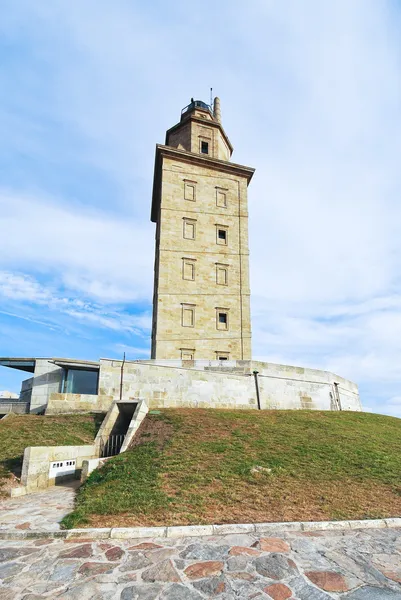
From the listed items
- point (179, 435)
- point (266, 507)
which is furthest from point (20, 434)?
point (266, 507)

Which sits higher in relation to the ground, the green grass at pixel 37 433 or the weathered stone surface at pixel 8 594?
the green grass at pixel 37 433

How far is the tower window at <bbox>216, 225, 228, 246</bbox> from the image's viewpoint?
32875mm

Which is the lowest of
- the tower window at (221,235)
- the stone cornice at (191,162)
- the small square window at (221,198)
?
the tower window at (221,235)

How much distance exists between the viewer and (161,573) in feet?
16.7

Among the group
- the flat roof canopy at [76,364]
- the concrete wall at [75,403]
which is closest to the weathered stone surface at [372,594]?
the concrete wall at [75,403]

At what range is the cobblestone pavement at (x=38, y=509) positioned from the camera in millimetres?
7139

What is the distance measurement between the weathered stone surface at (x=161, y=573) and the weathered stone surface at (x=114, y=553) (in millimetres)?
704

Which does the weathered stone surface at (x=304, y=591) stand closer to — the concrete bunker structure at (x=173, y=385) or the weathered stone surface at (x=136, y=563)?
the weathered stone surface at (x=136, y=563)

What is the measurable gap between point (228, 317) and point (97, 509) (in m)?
23.8

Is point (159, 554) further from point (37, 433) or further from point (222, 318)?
point (222, 318)

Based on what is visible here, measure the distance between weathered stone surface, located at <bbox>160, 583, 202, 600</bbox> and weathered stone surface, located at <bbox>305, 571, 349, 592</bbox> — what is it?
1.60 m

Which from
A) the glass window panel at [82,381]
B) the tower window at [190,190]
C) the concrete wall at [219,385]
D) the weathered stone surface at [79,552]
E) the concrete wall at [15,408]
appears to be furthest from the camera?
the tower window at [190,190]

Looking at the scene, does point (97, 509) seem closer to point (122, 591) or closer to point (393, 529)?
point (122, 591)

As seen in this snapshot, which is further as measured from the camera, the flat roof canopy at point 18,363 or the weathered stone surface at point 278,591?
the flat roof canopy at point 18,363
